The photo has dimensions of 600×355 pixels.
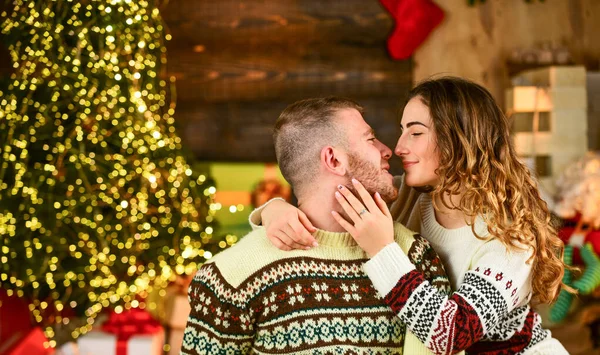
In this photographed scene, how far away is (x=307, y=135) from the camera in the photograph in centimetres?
155

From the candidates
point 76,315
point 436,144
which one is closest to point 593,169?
point 436,144

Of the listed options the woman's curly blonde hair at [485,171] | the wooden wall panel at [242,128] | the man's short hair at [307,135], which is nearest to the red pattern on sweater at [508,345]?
the woman's curly blonde hair at [485,171]

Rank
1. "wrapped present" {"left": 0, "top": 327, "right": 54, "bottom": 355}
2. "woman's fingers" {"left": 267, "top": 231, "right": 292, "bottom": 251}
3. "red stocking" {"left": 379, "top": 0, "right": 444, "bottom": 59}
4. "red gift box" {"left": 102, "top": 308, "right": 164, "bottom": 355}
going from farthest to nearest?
"red stocking" {"left": 379, "top": 0, "right": 444, "bottom": 59} → "red gift box" {"left": 102, "top": 308, "right": 164, "bottom": 355} → "wrapped present" {"left": 0, "top": 327, "right": 54, "bottom": 355} → "woman's fingers" {"left": 267, "top": 231, "right": 292, "bottom": 251}

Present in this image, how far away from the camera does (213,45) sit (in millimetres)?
3664

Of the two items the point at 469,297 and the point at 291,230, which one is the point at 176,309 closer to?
the point at 291,230

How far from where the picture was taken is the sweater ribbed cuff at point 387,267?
4.48 feet

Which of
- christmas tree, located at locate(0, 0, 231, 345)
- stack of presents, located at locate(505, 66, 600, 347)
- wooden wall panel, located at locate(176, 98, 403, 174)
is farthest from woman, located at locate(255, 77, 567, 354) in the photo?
wooden wall panel, located at locate(176, 98, 403, 174)

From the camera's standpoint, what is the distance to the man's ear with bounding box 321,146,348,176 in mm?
1519

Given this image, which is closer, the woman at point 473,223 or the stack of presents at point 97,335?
the woman at point 473,223

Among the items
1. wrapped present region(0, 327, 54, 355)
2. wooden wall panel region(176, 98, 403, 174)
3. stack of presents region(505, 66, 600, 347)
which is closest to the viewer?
wrapped present region(0, 327, 54, 355)

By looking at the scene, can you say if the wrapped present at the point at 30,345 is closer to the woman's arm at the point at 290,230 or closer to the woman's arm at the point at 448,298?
the woman's arm at the point at 290,230

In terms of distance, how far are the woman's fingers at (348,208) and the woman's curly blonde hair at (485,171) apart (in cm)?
25

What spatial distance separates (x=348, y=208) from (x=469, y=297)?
33 centimetres

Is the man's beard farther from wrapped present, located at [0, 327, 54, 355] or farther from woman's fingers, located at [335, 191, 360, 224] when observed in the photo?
→ wrapped present, located at [0, 327, 54, 355]
